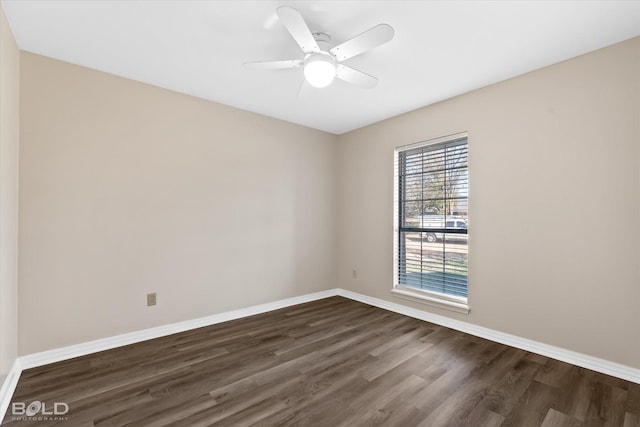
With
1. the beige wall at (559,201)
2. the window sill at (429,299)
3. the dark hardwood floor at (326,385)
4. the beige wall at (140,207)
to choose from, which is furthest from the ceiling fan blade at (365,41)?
the window sill at (429,299)

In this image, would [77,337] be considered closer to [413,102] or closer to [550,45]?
[413,102]

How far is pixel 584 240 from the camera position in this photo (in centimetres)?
238

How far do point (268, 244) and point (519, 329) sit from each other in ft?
9.10

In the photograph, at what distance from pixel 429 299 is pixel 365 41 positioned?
2.76 m

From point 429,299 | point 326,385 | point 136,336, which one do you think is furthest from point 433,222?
point 136,336

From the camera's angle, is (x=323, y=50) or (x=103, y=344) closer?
(x=323, y=50)

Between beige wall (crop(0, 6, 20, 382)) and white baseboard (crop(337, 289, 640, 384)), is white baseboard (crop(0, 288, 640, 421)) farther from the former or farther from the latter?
beige wall (crop(0, 6, 20, 382))

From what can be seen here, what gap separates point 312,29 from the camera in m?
2.09

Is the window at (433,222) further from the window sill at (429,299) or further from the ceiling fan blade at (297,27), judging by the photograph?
the ceiling fan blade at (297,27)

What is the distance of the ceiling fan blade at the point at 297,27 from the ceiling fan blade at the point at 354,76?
0.27 metres

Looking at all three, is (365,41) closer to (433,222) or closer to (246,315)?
(433,222)

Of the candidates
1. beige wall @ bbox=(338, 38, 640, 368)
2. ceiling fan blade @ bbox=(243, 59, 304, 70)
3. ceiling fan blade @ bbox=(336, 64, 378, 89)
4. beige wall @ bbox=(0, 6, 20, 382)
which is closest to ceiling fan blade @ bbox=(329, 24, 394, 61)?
ceiling fan blade @ bbox=(336, 64, 378, 89)

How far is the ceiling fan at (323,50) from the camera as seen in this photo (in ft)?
5.65
